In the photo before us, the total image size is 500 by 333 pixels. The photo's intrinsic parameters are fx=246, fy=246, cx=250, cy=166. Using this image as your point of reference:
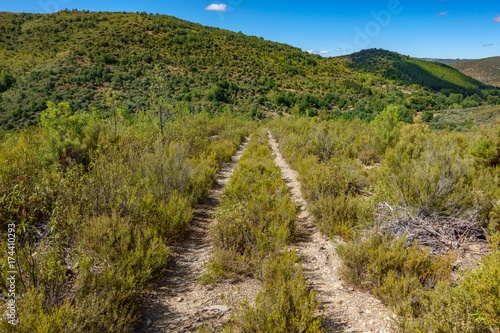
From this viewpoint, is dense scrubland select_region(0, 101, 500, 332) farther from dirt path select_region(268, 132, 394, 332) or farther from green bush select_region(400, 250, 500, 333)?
dirt path select_region(268, 132, 394, 332)

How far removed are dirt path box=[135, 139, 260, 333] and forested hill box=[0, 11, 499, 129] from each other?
2344 centimetres

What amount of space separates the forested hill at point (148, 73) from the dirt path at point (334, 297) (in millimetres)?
23683

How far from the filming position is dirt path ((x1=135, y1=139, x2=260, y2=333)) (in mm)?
2568

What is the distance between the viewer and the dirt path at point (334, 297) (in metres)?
2.52

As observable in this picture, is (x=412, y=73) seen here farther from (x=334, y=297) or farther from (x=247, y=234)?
(x=334, y=297)

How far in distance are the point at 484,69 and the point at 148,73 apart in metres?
155

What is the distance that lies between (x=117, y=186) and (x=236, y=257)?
214 centimetres

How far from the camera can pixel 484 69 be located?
118125mm

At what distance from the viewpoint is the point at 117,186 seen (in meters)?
3.82

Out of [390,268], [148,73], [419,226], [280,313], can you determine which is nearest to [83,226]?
[280,313]

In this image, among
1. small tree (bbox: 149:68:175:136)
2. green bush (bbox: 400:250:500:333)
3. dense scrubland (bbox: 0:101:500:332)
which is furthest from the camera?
small tree (bbox: 149:68:175:136)

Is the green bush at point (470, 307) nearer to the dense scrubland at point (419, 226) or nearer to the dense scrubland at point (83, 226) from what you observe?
the dense scrubland at point (419, 226)

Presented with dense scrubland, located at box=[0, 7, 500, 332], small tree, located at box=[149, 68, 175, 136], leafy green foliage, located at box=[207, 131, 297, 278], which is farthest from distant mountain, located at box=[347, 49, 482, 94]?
leafy green foliage, located at box=[207, 131, 297, 278]

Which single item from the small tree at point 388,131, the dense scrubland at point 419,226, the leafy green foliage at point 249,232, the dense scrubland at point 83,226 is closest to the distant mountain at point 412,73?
the small tree at point 388,131
